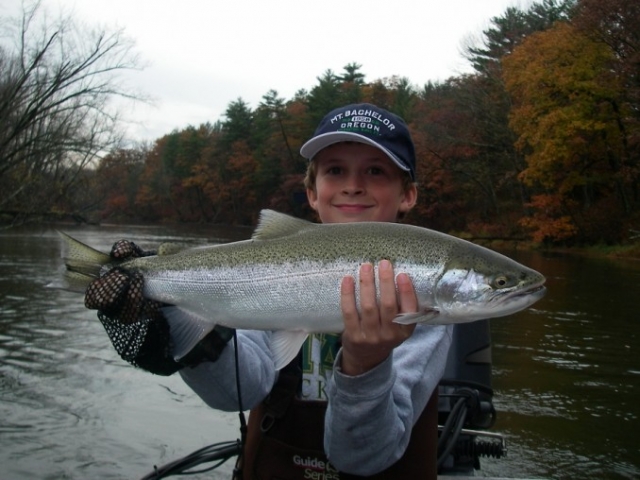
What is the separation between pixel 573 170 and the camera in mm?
35375

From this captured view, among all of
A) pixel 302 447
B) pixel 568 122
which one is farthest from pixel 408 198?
pixel 568 122

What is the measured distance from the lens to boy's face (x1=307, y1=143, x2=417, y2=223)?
3.18 metres

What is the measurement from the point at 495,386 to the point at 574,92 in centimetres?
2834

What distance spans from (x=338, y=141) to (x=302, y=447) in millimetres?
1582

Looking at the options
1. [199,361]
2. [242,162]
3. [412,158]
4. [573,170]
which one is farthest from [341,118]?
[242,162]

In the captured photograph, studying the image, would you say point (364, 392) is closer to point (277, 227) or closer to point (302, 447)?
point (302, 447)

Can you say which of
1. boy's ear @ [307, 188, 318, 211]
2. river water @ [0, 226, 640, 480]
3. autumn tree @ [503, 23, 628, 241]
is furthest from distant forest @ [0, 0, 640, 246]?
boy's ear @ [307, 188, 318, 211]

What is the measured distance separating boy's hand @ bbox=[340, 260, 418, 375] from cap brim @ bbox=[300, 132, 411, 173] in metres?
0.84

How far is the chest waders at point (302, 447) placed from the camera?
2756 millimetres

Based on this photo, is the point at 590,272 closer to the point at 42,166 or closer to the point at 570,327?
the point at 570,327

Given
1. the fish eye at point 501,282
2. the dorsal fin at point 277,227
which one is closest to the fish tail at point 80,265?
the dorsal fin at point 277,227

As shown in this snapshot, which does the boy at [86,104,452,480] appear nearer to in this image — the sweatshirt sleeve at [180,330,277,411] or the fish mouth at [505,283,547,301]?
the sweatshirt sleeve at [180,330,277,411]

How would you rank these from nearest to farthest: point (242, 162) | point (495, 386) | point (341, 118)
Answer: point (341, 118) → point (495, 386) → point (242, 162)

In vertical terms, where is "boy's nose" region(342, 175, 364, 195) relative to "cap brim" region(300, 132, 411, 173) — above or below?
below
